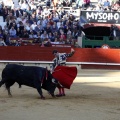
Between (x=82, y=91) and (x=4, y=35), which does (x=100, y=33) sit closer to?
(x=4, y=35)

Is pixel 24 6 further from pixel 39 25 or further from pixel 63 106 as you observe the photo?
pixel 63 106

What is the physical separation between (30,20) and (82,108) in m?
12.9

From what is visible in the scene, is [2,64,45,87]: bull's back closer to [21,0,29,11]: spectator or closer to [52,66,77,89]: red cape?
A: [52,66,77,89]: red cape

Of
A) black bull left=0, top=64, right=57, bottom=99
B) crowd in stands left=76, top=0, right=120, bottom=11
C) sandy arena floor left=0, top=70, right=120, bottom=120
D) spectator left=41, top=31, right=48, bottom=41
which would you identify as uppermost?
crowd in stands left=76, top=0, right=120, bottom=11

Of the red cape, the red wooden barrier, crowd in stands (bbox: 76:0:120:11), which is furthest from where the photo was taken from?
crowd in stands (bbox: 76:0:120:11)

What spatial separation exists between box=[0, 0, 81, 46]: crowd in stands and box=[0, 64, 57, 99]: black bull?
9.36 metres

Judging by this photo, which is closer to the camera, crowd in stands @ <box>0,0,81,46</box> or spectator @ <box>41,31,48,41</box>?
crowd in stands @ <box>0,0,81,46</box>

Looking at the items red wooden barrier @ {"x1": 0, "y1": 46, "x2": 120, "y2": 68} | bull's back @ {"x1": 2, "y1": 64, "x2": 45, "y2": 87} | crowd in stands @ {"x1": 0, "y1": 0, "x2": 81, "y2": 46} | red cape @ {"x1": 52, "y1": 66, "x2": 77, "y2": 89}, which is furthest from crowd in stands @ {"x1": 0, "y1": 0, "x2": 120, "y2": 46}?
bull's back @ {"x1": 2, "y1": 64, "x2": 45, "y2": 87}

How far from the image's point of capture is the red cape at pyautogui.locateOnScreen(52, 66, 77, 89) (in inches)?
384

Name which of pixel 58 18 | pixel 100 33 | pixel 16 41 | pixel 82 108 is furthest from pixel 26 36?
pixel 82 108

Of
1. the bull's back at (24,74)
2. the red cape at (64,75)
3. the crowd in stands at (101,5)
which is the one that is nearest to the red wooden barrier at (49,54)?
the crowd in stands at (101,5)

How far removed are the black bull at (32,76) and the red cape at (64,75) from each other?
9.4 inches

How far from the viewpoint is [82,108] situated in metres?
8.03

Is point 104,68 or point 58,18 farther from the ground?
point 58,18
